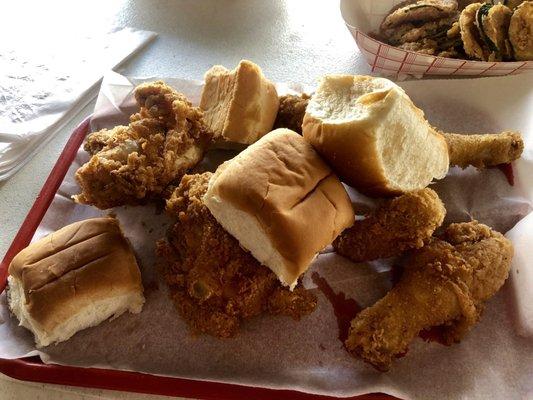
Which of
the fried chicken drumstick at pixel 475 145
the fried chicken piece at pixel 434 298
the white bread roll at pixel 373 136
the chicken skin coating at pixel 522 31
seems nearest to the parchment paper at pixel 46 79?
the fried chicken drumstick at pixel 475 145

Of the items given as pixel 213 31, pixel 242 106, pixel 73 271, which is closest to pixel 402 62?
pixel 242 106

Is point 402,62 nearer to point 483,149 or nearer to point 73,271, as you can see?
point 483,149

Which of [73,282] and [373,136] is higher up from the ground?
[373,136]

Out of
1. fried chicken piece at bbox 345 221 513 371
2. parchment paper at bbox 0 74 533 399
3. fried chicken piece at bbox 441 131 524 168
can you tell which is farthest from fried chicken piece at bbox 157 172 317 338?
fried chicken piece at bbox 441 131 524 168

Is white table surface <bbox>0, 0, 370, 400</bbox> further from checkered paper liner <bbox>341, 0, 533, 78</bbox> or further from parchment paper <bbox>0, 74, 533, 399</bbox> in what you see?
parchment paper <bbox>0, 74, 533, 399</bbox>

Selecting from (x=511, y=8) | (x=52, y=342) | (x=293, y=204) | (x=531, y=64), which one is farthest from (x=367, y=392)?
(x=511, y=8)

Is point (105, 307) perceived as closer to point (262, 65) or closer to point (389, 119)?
point (389, 119)
